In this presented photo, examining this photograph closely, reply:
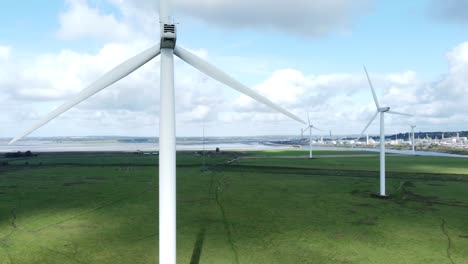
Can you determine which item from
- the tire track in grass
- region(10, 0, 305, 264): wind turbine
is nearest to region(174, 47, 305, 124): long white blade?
region(10, 0, 305, 264): wind turbine

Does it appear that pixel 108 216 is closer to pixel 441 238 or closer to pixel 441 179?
pixel 441 238

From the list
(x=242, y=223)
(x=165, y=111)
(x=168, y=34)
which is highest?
(x=168, y=34)

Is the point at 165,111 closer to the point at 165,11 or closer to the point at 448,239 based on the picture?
the point at 165,11

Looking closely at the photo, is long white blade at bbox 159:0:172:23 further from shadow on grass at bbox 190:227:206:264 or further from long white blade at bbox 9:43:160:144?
shadow on grass at bbox 190:227:206:264

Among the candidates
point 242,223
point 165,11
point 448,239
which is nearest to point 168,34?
point 165,11

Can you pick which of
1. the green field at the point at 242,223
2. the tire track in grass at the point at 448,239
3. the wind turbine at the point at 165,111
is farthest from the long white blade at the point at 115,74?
the tire track in grass at the point at 448,239

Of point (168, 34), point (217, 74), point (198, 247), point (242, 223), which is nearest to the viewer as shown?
point (168, 34)

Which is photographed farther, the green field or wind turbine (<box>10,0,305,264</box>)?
the green field

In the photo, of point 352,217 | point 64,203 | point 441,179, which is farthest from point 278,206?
point 441,179

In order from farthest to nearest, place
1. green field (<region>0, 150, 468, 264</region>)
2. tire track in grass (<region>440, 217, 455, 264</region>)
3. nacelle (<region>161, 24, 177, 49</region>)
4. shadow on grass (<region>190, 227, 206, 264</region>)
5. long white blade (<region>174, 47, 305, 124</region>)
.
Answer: green field (<region>0, 150, 468, 264</region>), tire track in grass (<region>440, 217, 455, 264</region>), shadow on grass (<region>190, 227, 206, 264</region>), long white blade (<region>174, 47, 305, 124</region>), nacelle (<region>161, 24, 177, 49</region>)
